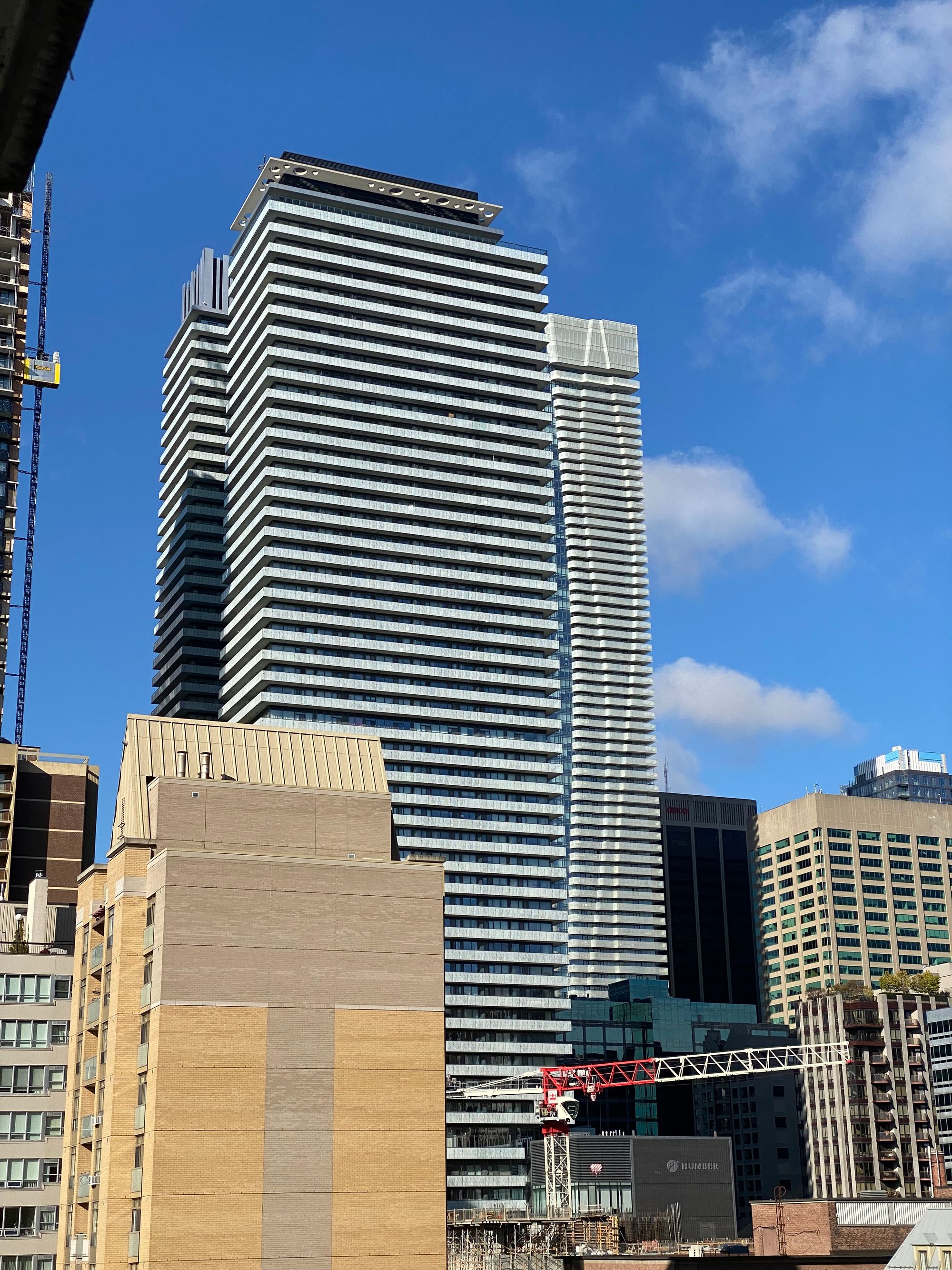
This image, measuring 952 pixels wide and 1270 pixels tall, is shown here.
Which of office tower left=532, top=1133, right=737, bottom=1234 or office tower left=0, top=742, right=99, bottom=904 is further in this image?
office tower left=532, top=1133, right=737, bottom=1234

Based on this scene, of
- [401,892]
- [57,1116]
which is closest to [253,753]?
[401,892]

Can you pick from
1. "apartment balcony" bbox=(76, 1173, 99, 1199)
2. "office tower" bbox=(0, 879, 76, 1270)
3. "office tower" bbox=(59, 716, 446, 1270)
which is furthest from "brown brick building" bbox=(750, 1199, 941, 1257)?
"office tower" bbox=(0, 879, 76, 1270)

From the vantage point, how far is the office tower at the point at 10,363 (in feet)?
586

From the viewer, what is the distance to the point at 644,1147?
185 metres

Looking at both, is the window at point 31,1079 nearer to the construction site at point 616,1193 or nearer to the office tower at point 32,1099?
the office tower at point 32,1099

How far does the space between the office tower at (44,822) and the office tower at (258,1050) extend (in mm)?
73761

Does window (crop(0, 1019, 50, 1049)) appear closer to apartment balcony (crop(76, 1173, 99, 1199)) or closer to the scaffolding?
apartment balcony (crop(76, 1173, 99, 1199))

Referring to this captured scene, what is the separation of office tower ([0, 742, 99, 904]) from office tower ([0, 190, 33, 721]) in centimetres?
1756

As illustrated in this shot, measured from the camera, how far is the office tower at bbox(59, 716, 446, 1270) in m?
83.1

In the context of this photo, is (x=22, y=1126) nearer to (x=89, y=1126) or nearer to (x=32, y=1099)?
(x=32, y=1099)

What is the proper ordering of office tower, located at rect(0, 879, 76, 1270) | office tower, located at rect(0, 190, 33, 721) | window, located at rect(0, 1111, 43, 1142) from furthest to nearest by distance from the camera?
office tower, located at rect(0, 190, 33, 721) < window, located at rect(0, 1111, 43, 1142) < office tower, located at rect(0, 879, 76, 1270)

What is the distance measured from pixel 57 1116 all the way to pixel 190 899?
30.0 meters

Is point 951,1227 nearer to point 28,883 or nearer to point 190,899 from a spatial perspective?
point 190,899

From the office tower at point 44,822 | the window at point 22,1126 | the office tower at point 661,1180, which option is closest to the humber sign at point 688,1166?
the office tower at point 661,1180
